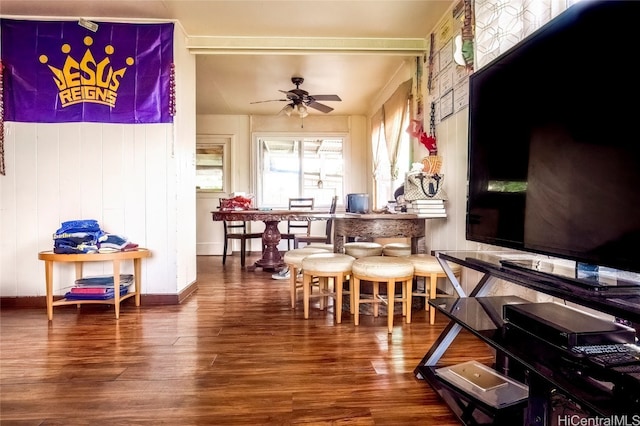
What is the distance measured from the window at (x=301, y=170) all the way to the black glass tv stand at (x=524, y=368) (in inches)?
204

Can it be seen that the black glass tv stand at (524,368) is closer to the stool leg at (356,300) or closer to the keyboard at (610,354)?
the keyboard at (610,354)

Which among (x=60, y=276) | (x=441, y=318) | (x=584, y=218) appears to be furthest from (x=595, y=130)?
(x=60, y=276)

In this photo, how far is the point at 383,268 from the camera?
238 centimetres

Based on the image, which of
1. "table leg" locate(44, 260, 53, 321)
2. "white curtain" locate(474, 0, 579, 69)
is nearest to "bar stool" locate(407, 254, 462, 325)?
"white curtain" locate(474, 0, 579, 69)

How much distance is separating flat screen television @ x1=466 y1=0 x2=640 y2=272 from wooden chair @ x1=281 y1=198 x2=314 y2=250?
3.84 m

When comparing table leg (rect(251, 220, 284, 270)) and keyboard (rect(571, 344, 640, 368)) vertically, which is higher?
keyboard (rect(571, 344, 640, 368))

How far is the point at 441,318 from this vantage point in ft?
8.76

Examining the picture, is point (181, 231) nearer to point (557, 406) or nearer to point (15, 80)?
point (15, 80)

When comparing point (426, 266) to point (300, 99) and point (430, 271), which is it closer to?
point (430, 271)

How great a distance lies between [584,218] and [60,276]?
12.6 feet

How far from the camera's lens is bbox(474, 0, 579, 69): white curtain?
1698mm

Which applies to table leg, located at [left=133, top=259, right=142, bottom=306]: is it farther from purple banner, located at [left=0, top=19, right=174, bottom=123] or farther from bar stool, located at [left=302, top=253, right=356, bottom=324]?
bar stool, located at [left=302, top=253, right=356, bottom=324]

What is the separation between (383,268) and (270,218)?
1897 millimetres

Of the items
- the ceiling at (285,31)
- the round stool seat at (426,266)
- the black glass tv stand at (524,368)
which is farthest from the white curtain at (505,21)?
the round stool seat at (426,266)
